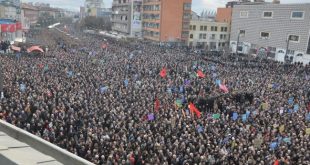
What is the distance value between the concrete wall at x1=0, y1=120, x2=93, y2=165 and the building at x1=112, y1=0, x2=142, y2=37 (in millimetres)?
64888

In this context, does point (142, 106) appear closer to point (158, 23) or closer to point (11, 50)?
point (11, 50)

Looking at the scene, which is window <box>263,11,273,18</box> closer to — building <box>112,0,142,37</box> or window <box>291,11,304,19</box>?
window <box>291,11,304,19</box>

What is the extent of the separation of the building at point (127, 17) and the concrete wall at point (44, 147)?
64888mm

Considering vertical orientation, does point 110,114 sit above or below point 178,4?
below

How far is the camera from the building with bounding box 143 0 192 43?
65.2 m

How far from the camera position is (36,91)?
58.5 feet

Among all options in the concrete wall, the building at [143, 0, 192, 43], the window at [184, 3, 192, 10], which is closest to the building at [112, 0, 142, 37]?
the building at [143, 0, 192, 43]

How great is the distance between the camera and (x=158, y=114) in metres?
15.9

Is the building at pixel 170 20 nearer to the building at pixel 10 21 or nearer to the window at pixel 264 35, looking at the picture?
the window at pixel 264 35

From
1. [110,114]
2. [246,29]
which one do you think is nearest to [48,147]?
[110,114]

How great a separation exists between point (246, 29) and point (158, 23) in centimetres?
1673

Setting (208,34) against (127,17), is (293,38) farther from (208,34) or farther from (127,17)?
(127,17)

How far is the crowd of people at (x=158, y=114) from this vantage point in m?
12.0

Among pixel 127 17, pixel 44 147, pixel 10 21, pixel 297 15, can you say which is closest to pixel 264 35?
pixel 297 15
